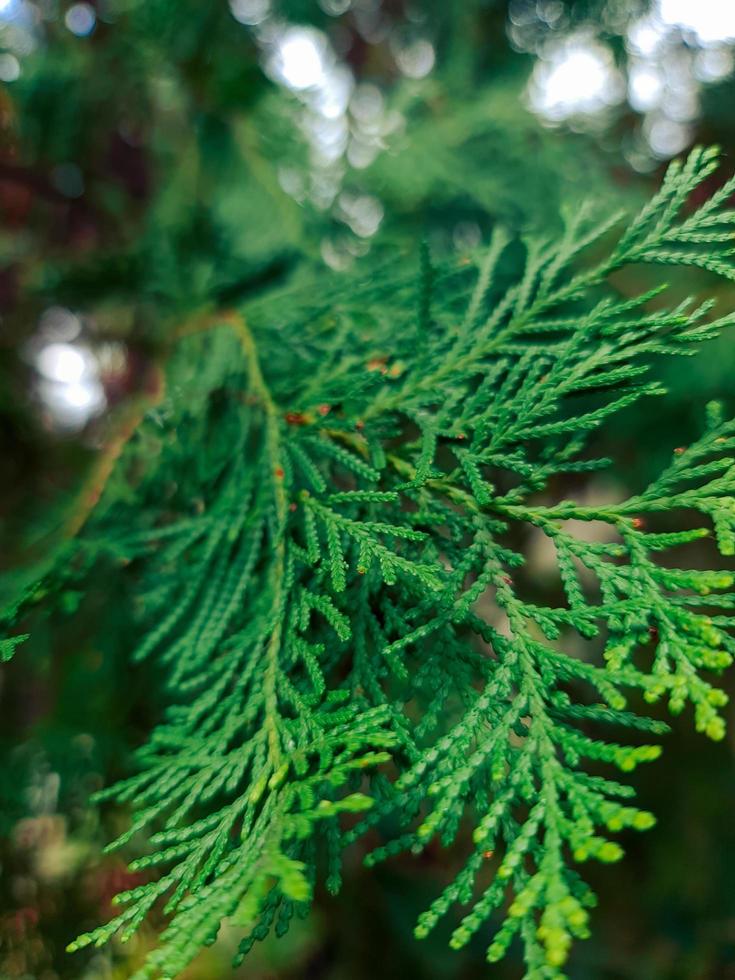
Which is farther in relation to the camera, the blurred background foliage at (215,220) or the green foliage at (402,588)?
the blurred background foliage at (215,220)

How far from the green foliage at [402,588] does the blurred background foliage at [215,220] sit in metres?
0.33

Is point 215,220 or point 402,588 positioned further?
point 215,220

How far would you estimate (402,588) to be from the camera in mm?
1057

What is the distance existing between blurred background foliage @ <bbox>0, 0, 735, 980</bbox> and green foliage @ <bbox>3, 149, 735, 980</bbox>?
0.33 m

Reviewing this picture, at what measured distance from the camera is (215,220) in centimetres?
213

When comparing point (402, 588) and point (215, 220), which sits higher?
point (215, 220)

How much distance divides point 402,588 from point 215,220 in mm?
1512

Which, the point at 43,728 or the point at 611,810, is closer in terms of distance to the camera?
the point at 611,810

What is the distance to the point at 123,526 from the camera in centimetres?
144

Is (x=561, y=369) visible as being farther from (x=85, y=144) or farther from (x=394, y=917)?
(x=394, y=917)

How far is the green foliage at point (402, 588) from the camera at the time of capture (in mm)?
→ 775

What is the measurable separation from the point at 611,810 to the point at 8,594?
1.03 metres

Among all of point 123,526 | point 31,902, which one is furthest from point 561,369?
point 31,902

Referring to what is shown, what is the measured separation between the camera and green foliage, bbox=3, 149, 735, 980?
2.54 feet
